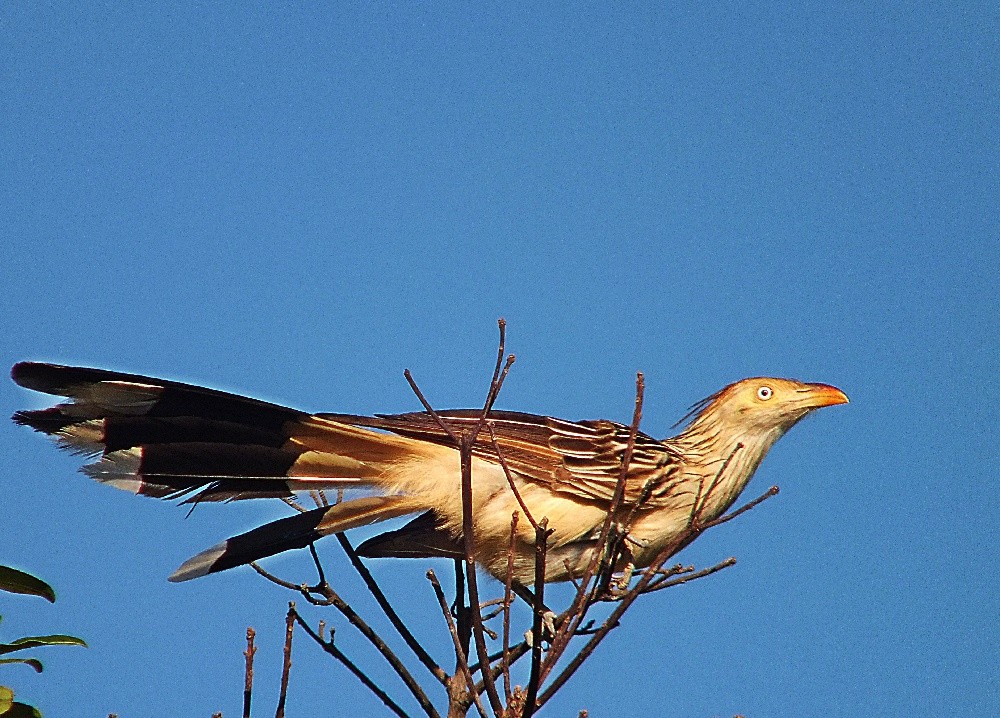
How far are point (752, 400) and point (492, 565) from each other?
1181mm

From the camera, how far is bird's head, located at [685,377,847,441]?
4020 mm

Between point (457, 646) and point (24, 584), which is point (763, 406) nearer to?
point (457, 646)

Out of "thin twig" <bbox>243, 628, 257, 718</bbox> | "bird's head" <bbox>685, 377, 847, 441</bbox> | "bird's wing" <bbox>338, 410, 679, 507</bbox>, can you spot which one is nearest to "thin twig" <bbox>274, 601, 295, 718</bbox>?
"thin twig" <bbox>243, 628, 257, 718</bbox>

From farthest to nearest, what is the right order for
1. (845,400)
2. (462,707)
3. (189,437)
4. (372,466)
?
(845,400), (372,466), (189,437), (462,707)

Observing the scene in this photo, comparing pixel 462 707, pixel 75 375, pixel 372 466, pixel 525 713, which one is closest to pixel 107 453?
pixel 75 375

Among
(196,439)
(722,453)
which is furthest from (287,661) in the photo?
(722,453)

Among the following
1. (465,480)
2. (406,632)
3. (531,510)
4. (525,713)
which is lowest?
(525,713)

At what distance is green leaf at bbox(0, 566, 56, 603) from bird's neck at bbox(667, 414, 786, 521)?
7.59 ft

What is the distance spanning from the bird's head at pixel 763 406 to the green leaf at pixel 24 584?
8.35ft

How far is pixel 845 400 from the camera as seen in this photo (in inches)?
155

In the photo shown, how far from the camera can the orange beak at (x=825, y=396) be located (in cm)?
395

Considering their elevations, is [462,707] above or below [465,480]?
below

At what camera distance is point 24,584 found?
7.68ft

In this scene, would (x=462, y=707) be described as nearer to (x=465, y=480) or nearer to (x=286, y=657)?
(x=286, y=657)
